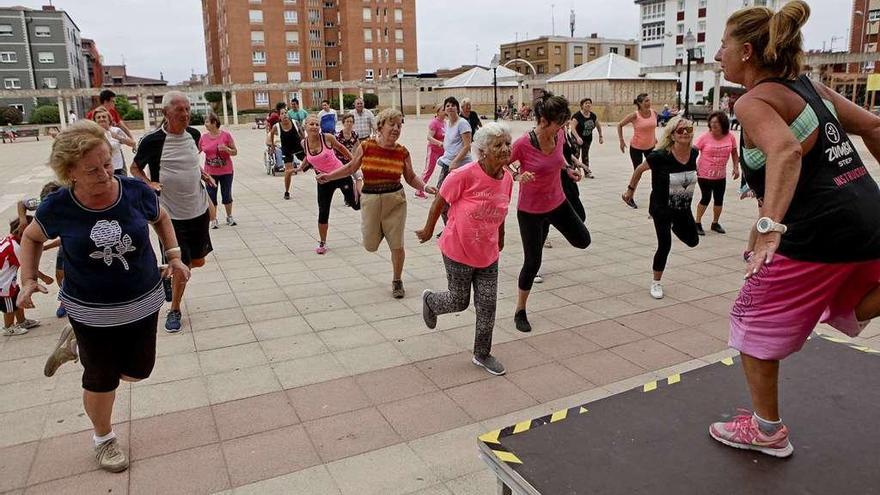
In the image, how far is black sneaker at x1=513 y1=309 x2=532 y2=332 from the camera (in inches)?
213

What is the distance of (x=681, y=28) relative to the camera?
80.5 m

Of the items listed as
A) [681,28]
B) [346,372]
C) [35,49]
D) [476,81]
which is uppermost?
[681,28]

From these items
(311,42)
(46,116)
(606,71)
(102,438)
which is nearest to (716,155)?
(102,438)

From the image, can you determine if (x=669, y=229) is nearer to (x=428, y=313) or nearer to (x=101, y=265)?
(x=428, y=313)

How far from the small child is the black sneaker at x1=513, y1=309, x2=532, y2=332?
3.84 metres

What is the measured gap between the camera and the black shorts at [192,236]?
5.57 m

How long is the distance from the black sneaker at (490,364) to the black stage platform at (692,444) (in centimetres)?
120

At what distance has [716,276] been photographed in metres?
6.98

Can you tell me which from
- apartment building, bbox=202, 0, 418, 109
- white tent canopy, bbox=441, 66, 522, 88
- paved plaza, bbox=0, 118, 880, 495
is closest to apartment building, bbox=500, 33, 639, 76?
apartment building, bbox=202, 0, 418, 109

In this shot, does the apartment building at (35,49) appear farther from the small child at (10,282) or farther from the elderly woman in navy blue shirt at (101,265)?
the elderly woman in navy blue shirt at (101,265)

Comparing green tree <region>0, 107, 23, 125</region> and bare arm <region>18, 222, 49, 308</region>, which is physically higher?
green tree <region>0, 107, 23, 125</region>

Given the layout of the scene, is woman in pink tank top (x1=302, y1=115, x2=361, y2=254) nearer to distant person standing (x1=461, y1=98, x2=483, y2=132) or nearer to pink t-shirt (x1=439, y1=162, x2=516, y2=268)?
distant person standing (x1=461, y1=98, x2=483, y2=132)

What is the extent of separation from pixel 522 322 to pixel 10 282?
424cm

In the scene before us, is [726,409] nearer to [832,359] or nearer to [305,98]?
[832,359]
